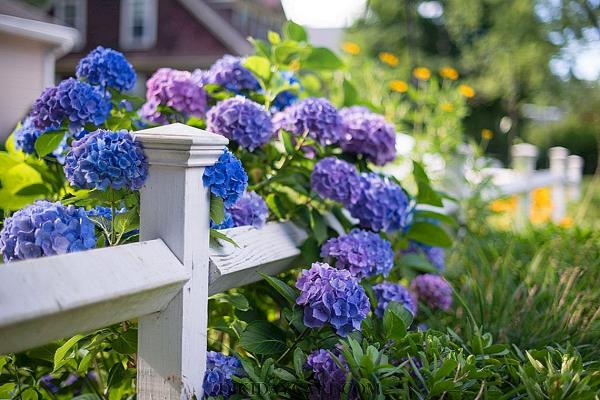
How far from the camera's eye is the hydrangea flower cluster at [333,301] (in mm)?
1548

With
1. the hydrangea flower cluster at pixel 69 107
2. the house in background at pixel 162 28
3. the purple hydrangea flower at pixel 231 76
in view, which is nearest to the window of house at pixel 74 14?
the house in background at pixel 162 28

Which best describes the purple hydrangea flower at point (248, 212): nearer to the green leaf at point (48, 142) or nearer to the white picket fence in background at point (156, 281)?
the white picket fence in background at point (156, 281)

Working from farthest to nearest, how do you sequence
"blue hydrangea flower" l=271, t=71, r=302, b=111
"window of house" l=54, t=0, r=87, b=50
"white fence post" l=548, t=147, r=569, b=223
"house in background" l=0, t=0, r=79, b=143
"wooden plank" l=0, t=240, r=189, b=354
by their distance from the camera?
"window of house" l=54, t=0, r=87, b=50, "white fence post" l=548, t=147, r=569, b=223, "house in background" l=0, t=0, r=79, b=143, "blue hydrangea flower" l=271, t=71, r=302, b=111, "wooden plank" l=0, t=240, r=189, b=354

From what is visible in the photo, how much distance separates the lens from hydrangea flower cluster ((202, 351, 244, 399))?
1451 millimetres

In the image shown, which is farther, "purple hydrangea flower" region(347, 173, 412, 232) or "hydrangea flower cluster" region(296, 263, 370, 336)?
"purple hydrangea flower" region(347, 173, 412, 232)

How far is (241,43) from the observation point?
17.7 meters

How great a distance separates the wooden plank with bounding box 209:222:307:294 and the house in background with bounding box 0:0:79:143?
8.10 feet

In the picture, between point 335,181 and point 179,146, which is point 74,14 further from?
point 179,146

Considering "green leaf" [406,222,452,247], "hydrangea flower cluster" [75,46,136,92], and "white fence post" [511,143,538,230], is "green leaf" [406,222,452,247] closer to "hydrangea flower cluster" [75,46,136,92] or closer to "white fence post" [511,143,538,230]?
"hydrangea flower cluster" [75,46,136,92]

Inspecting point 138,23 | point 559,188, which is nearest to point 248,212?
point 559,188

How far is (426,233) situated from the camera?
2443mm

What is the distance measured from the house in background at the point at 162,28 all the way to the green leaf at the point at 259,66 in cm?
1546

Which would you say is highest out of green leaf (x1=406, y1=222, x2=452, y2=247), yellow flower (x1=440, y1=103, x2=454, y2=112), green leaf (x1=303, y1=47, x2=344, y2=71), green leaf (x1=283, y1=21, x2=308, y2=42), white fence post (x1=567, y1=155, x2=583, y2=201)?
green leaf (x1=283, y1=21, x2=308, y2=42)

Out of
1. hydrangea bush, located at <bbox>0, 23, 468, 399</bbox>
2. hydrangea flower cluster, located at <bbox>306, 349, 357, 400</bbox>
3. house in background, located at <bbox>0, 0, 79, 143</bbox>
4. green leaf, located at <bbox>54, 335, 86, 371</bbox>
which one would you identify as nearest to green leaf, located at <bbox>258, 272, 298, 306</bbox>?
A: hydrangea bush, located at <bbox>0, 23, 468, 399</bbox>
